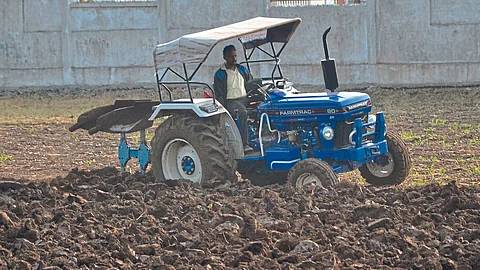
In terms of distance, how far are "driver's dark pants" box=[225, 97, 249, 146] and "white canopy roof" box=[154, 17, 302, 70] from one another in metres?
0.73

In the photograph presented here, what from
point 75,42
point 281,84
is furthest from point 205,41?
point 75,42

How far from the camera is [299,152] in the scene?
1132 cm

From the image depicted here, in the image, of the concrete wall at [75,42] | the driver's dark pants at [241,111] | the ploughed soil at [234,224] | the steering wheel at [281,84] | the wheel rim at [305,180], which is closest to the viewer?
the ploughed soil at [234,224]

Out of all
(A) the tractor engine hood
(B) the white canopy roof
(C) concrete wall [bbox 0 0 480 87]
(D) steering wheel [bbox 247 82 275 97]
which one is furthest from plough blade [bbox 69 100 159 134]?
(C) concrete wall [bbox 0 0 480 87]

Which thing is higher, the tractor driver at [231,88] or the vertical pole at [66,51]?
the vertical pole at [66,51]

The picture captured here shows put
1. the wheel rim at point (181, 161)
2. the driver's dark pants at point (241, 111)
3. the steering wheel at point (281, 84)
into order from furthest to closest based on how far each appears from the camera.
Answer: the steering wheel at point (281, 84), the wheel rim at point (181, 161), the driver's dark pants at point (241, 111)

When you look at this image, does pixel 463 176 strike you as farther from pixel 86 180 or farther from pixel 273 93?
pixel 86 180

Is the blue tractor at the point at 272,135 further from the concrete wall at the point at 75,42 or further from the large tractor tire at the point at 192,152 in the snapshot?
the concrete wall at the point at 75,42

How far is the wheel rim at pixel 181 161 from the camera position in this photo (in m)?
11.7

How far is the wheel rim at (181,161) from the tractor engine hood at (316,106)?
102 centimetres

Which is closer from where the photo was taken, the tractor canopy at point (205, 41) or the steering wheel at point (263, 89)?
the tractor canopy at point (205, 41)

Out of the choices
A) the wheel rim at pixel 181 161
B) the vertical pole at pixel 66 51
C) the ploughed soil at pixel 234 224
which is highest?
the vertical pole at pixel 66 51

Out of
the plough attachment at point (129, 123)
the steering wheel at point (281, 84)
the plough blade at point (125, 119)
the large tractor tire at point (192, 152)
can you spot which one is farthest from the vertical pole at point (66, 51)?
the steering wheel at point (281, 84)

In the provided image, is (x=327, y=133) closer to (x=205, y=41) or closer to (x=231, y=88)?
(x=231, y=88)
